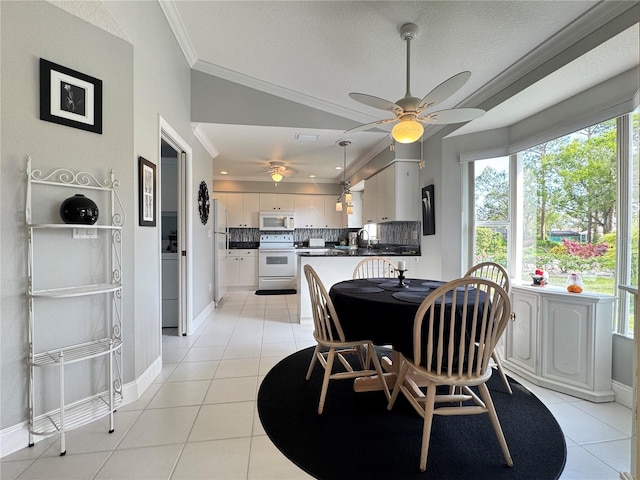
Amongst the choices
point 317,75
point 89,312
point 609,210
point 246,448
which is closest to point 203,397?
point 246,448

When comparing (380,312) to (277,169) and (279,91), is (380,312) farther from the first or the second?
(277,169)

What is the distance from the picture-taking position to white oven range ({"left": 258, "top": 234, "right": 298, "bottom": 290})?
629 centimetres

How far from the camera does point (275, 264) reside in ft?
20.8

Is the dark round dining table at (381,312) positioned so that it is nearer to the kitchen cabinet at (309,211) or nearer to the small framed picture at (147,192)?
the small framed picture at (147,192)

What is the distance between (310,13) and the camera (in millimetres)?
2162

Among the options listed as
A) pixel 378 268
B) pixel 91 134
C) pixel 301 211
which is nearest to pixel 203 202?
pixel 91 134

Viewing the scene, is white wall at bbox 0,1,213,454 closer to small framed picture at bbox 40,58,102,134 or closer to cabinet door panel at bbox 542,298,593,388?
small framed picture at bbox 40,58,102,134

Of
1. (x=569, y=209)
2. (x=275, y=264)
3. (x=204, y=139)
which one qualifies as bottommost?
(x=275, y=264)

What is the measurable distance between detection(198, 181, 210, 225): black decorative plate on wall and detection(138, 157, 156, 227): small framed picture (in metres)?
1.43

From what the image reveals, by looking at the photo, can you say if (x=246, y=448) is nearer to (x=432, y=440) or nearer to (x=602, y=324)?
(x=432, y=440)

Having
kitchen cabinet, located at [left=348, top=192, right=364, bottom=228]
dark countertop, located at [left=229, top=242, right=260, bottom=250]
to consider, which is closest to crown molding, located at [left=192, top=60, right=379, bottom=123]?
kitchen cabinet, located at [left=348, top=192, right=364, bottom=228]

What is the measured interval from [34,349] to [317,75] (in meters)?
3.11

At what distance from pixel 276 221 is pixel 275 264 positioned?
0.98 meters

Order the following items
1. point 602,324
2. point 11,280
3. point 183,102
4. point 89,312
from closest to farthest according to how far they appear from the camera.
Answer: point 11,280 → point 89,312 → point 602,324 → point 183,102
